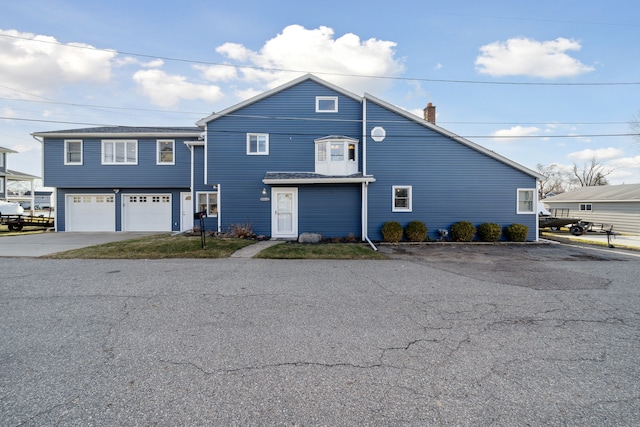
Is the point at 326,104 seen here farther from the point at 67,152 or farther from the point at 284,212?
the point at 67,152

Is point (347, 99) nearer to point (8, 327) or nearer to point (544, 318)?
point (544, 318)

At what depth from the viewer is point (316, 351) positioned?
3635mm

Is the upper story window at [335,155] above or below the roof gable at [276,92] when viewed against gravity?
below

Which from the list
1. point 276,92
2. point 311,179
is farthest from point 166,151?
point 311,179

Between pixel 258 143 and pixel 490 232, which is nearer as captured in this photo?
pixel 490 232

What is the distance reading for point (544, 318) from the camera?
486 cm

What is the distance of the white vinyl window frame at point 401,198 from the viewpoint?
15.4 meters

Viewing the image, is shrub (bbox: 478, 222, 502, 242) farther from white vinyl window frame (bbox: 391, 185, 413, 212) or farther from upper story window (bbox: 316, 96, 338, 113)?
upper story window (bbox: 316, 96, 338, 113)

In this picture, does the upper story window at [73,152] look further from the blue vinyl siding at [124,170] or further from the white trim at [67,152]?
the blue vinyl siding at [124,170]

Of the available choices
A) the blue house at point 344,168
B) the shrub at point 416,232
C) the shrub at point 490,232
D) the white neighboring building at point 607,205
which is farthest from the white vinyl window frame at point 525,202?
the white neighboring building at point 607,205

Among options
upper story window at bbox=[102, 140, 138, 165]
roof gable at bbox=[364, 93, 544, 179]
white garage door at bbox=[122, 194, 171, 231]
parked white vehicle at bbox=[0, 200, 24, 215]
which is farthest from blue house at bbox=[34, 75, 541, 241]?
parked white vehicle at bbox=[0, 200, 24, 215]

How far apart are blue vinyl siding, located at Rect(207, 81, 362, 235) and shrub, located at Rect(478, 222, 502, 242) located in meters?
7.86

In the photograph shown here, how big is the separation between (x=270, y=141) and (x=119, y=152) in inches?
392

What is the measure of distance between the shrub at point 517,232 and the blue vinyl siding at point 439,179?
444 mm
